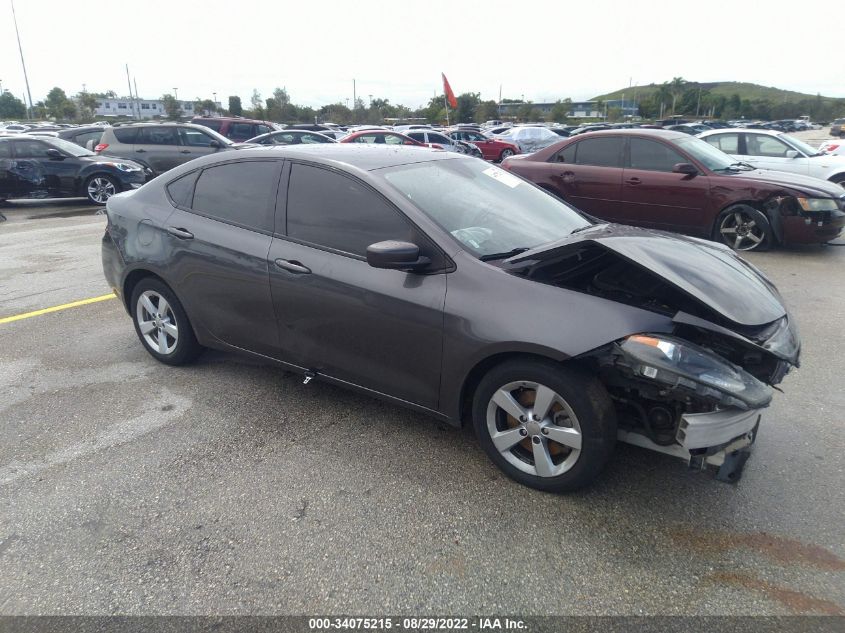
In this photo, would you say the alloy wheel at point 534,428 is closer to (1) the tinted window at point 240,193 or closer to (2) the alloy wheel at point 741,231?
A: (1) the tinted window at point 240,193

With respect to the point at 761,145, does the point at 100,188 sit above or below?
below

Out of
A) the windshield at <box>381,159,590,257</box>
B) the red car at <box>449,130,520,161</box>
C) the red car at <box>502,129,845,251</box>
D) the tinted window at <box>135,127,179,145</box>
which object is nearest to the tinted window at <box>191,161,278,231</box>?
the windshield at <box>381,159,590,257</box>

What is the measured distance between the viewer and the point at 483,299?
9.35 ft

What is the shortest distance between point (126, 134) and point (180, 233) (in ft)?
40.7

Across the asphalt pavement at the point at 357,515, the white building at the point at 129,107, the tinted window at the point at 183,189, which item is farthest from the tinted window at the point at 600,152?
the white building at the point at 129,107

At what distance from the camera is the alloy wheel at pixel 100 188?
1279 centimetres

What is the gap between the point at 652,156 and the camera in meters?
8.12

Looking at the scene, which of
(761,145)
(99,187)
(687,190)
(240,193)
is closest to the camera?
(240,193)

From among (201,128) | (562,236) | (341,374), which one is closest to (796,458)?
(562,236)

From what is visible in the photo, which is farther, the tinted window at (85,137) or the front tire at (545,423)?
the tinted window at (85,137)

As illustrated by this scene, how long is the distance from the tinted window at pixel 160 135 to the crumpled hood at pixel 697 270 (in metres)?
13.8

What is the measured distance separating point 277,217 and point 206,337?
41.8 inches

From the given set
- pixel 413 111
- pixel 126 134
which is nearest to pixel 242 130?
pixel 126 134

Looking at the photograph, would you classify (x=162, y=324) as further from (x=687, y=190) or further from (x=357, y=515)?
(x=687, y=190)
